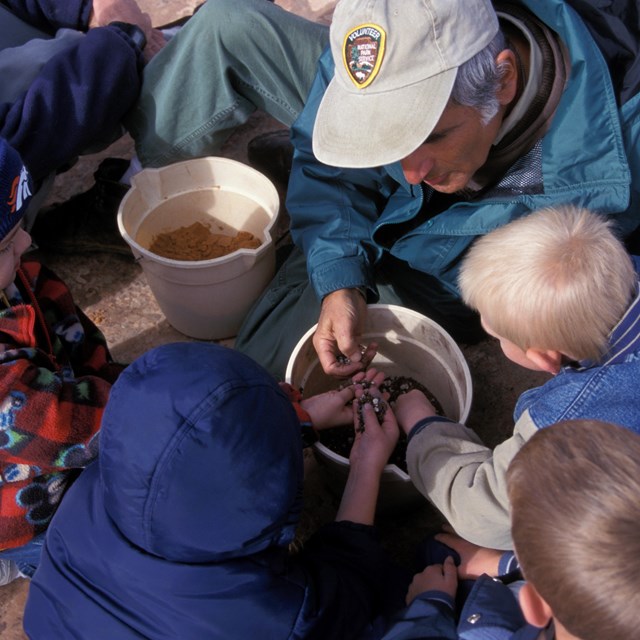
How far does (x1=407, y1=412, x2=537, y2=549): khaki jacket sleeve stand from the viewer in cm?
129

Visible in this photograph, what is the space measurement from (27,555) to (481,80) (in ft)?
4.65

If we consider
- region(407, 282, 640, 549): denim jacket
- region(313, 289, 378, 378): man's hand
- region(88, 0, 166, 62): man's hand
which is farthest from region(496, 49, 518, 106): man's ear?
region(88, 0, 166, 62): man's hand

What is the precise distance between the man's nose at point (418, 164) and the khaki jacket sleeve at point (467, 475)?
525 millimetres

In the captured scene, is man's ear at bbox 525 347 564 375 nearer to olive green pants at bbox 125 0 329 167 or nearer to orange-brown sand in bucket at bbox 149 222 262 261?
orange-brown sand in bucket at bbox 149 222 262 261

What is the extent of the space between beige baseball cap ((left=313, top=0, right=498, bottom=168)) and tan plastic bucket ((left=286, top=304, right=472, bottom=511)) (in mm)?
530

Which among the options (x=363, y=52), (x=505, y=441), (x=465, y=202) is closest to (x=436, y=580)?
(x=505, y=441)

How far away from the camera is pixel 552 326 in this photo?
1209mm

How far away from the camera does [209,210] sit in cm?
234

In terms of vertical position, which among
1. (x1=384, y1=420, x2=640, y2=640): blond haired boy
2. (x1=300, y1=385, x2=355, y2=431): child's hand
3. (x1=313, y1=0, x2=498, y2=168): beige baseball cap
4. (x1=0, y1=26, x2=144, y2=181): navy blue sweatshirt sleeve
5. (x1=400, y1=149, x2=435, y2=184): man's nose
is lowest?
(x1=300, y1=385, x2=355, y2=431): child's hand

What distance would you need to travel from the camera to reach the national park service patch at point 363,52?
1.25 metres

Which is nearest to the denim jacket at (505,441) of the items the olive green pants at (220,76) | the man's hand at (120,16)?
the olive green pants at (220,76)

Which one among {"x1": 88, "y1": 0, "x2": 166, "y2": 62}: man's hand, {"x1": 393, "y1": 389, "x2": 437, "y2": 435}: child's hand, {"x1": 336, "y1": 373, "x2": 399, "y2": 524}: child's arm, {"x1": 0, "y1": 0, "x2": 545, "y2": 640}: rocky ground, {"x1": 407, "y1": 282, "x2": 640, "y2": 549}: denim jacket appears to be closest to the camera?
{"x1": 407, "y1": 282, "x2": 640, "y2": 549}: denim jacket

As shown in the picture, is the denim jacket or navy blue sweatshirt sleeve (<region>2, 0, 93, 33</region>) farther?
navy blue sweatshirt sleeve (<region>2, 0, 93, 33</region>)

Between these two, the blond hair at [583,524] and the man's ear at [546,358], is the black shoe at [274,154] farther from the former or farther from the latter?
the blond hair at [583,524]
